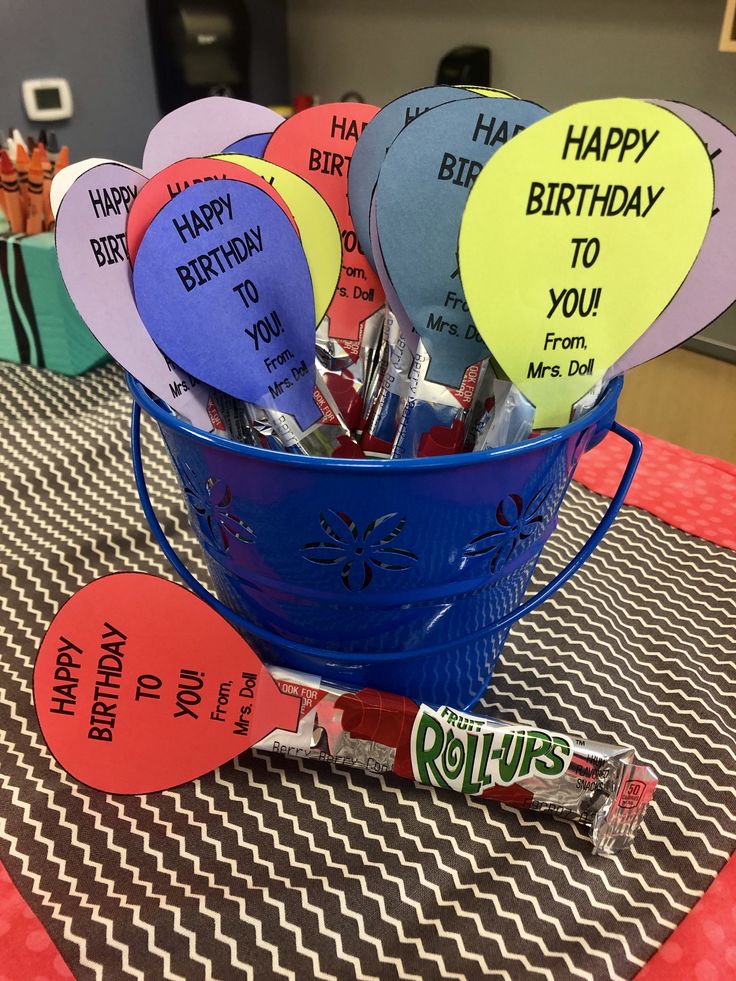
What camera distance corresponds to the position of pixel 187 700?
476mm

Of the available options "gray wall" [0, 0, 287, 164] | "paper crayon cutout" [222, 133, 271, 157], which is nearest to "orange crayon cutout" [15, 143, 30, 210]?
"gray wall" [0, 0, 287, 164]

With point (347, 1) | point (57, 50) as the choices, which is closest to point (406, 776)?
point (57, 50)

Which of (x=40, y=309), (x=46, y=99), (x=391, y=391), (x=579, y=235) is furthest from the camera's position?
(x=46, y=99)

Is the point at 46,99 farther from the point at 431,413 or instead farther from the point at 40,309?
the point at 431,413

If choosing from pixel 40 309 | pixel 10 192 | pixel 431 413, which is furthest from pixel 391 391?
pixel 10 192

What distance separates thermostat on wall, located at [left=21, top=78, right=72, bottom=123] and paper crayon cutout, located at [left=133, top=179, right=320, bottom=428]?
1.35 m

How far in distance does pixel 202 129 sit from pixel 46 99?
1.23 metres

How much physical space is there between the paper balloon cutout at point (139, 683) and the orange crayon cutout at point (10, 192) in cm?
79

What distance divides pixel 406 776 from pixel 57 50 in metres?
1.60

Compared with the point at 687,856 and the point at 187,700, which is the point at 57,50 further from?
the point at 687,856

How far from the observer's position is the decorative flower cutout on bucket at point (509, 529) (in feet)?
1.41

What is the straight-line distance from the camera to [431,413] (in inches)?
18.0

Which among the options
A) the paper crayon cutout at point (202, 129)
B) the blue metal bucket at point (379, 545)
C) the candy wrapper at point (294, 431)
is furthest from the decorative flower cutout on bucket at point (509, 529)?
the paper crayon cutout at point (202, 129)

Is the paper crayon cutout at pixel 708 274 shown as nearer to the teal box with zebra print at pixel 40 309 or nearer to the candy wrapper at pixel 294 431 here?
the candy wrapper at pixel 294 431
